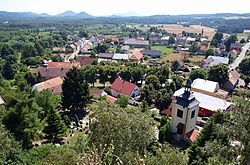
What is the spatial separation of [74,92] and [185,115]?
14.2 meters

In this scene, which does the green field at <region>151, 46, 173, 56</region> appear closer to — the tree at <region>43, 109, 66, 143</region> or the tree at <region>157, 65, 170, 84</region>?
the tree at <region>157, 65, 170, 84</region>

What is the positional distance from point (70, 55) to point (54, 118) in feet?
225

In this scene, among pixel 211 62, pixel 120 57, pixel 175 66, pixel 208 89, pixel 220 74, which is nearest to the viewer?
pixel 208 89

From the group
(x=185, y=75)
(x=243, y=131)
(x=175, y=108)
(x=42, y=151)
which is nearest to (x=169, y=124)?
(x=175, y=108)

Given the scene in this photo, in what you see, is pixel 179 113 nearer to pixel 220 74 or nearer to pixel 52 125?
pixel 52 125

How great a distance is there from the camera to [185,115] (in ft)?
94.0

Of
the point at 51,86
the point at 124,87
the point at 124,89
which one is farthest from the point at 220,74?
the point at 51,86

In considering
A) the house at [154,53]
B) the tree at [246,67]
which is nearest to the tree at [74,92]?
the tree at [246,67]

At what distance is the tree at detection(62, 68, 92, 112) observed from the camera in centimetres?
3378

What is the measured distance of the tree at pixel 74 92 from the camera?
33781mm

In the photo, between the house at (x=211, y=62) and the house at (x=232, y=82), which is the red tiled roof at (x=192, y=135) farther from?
the house at (x=211, y=62)

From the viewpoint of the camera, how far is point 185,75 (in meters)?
62.0

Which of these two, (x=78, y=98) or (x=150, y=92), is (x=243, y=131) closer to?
(x=78, y=98)

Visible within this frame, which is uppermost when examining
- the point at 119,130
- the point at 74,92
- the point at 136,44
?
the point at 119,130
